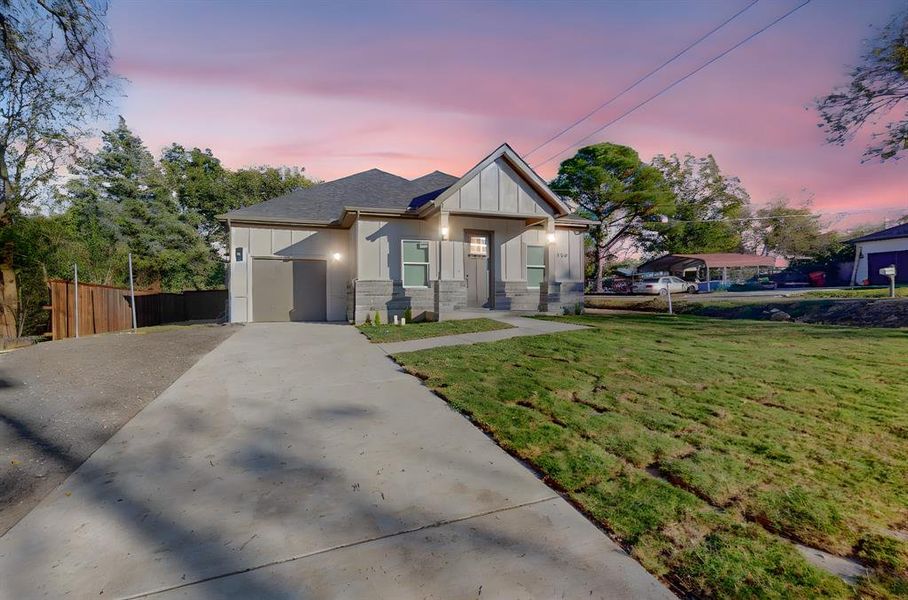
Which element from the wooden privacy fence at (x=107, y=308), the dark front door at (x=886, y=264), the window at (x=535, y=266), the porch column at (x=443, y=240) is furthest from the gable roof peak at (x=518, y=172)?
the dark front door at (x=886, y=264)

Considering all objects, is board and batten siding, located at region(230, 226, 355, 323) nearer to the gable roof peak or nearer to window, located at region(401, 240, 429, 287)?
window, located at region(401, 240, 429, 287)

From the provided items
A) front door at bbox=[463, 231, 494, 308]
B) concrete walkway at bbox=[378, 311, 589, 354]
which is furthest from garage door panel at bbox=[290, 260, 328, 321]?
concrete walkway at bbox=[378, 311, 589, 354]

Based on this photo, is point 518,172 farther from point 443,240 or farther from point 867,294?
point 867,294

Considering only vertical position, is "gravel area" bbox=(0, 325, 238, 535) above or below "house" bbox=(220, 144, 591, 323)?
below

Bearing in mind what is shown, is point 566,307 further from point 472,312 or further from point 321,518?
point 321,518

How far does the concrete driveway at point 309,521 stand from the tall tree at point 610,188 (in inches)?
1218

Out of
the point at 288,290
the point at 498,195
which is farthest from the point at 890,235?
the point at 288,290

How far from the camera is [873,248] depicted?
26.9 metres

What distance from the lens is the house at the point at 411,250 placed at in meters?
11.4

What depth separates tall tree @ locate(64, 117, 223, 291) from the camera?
22.6 meters

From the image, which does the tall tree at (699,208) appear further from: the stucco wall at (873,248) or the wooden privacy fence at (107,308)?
the wooden privacy fence at (107,308)

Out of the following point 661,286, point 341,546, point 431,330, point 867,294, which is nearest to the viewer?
point 341,546

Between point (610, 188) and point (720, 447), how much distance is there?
32.1m

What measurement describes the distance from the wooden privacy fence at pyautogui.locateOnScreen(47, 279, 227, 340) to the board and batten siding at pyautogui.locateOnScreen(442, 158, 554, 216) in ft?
32.1
